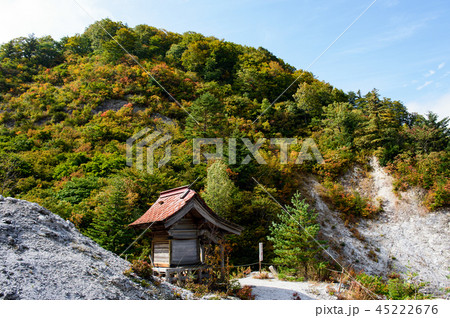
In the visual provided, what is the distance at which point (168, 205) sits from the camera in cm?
889

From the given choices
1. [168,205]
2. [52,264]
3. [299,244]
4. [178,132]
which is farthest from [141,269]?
[178,132]

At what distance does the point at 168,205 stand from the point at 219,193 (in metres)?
6.03

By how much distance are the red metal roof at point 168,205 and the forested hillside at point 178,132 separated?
11.8 feet

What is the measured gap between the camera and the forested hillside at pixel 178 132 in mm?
15086

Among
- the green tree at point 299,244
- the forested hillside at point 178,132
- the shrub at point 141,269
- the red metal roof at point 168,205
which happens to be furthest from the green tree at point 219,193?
the shrub at point 141,269

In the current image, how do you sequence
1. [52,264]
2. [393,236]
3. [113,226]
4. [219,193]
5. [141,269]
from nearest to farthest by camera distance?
[52,264], [141,269], [113,226], [219,193], [393,236]

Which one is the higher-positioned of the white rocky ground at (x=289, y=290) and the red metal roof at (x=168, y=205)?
the red metal roof at (x=168, y=205)

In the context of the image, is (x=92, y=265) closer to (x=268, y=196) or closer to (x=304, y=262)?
(x=304, y=262)

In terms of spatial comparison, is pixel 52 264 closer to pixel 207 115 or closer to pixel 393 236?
pixel 207 115

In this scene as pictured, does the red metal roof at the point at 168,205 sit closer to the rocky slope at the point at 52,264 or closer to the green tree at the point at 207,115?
the rocky slope at the point at 52,264

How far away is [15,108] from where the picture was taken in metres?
27.9

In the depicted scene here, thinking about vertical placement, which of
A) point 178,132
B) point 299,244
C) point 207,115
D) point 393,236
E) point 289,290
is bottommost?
point 289,290

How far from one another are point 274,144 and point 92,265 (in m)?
20.9

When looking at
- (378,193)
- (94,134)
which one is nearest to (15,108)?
(94,134)
